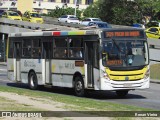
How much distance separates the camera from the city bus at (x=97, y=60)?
19578mm

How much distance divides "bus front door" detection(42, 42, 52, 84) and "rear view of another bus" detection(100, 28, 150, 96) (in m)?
3.86

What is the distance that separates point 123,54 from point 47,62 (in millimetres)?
4510

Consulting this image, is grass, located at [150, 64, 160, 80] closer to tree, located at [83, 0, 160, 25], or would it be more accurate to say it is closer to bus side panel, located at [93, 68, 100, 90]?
bus side panel, located at [93, 68, 100, 90]

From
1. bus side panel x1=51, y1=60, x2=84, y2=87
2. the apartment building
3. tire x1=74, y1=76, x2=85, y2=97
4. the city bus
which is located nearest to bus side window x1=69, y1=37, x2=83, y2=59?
the city bus

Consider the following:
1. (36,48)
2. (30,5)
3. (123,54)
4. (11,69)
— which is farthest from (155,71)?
(30,5)

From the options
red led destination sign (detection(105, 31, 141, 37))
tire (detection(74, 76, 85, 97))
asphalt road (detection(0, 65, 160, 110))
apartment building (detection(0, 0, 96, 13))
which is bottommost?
asphalt road (detection(0, 65, 160, 110))

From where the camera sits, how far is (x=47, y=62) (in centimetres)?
2291

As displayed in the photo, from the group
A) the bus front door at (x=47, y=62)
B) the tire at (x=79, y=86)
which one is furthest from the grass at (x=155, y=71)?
the tire at (x=79, y=86)

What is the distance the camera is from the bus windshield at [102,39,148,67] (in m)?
19.6

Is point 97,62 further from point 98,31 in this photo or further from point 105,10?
point 105,10

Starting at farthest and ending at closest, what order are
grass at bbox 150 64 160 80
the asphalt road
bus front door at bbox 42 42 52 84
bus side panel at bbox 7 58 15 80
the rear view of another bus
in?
grass at bbox 150 64 160 80
bus side panel at bbox 7 58 15 80
bus front door at bbox 42 42 52 84
the rear view of another bus
the asphalt road

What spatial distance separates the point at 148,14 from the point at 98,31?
63727 mm

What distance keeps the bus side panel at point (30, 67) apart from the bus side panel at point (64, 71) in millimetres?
1157

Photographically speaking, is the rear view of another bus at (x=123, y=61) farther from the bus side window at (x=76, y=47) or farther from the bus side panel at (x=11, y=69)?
the bus side panel at (x=11, y=69)
